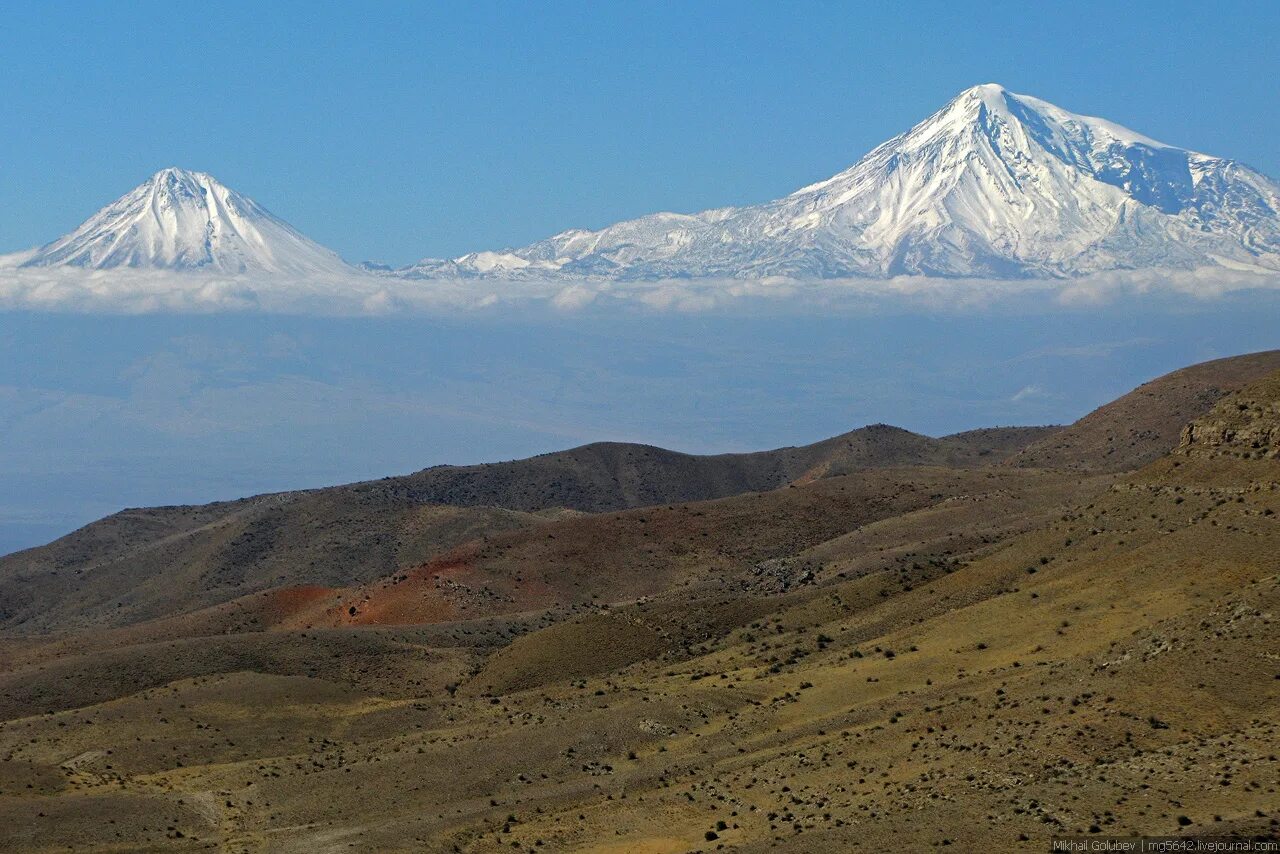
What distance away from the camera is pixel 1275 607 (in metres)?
47.4

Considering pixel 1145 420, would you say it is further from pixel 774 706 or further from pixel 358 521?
pixel 774 706

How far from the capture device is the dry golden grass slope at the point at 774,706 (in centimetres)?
4075

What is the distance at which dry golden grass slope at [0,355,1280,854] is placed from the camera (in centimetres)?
4075

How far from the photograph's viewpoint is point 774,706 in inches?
2206

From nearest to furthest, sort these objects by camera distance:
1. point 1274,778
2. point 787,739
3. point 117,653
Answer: point 1274,778
point 787,739
point 117,653

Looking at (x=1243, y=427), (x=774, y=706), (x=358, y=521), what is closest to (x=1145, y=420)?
(x=358, y=521)

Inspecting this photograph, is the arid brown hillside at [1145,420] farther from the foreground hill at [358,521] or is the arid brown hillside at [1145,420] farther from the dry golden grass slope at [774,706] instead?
the dry golden grass slope at [774,706]

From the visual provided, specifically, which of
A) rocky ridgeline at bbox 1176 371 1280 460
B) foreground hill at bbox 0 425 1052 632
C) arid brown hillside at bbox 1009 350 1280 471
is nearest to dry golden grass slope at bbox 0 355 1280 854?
rocky ridgeline at bbox 1176 371 1280 460

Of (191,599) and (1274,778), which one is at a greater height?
(191,599)

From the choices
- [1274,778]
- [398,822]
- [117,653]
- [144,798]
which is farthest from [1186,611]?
[117,653]

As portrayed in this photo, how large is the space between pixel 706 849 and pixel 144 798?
2067cm

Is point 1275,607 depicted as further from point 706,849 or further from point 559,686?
point 559,686

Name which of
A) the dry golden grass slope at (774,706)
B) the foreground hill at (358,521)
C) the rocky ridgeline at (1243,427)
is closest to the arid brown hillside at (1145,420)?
the foreground hill at (358,521)

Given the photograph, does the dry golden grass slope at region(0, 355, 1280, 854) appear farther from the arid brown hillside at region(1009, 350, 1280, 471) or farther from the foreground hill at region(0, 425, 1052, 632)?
the foreground hill at region(0, 425, 1052, 632)
